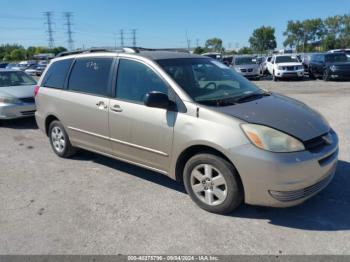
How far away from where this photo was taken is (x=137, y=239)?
3221 mm

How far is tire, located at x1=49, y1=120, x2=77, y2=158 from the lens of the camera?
5523 mm

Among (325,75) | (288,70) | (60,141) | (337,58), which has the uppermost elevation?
(337,58)

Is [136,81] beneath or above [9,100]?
above

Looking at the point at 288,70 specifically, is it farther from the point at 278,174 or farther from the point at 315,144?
the point at 278,174

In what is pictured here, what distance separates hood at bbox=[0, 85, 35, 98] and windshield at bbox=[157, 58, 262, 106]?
5878 millimetres

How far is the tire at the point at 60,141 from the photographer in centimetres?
552

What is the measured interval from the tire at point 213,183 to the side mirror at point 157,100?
27.1 inches

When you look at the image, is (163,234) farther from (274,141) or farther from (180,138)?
(274,141)

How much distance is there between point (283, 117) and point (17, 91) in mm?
7619

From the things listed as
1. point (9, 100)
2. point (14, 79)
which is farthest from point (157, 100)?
point (14, 79)

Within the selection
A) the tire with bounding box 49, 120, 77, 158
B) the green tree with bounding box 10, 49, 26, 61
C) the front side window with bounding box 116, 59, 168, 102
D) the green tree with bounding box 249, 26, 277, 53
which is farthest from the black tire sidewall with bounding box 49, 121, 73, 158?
the green tree with bounding box 10, 49, 26, 61

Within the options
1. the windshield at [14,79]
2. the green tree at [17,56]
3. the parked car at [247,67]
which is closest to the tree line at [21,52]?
the green tree at [17,56]

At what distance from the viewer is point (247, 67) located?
71.9ft

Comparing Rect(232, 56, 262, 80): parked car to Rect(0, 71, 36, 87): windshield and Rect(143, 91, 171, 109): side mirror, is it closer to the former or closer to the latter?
Rect(0, 71, 36, 87): windshield
